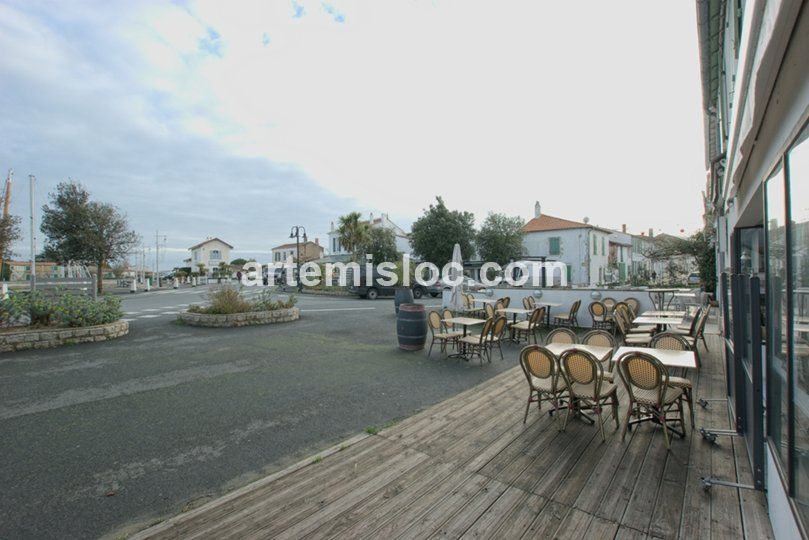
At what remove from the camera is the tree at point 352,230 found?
28266 mm

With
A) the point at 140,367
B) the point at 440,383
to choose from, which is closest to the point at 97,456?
the point at 140,367

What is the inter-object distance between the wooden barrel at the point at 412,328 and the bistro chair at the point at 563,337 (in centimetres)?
297

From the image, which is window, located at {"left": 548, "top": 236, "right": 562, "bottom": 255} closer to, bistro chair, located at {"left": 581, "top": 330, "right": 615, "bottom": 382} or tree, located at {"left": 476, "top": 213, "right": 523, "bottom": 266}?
tree, located at {"left": 476, "top": 213, "right": 523, "bottom": 266}

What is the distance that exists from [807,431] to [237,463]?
3.77 metres

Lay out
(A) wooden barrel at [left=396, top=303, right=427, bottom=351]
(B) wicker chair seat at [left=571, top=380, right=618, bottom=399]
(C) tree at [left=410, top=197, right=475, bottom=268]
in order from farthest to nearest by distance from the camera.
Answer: (C) tree at [left=410, top=197, right=475, bottom=268]
(A) wooden barrel at [left=396, top=303, right=427, bottom=351]
(B) wicker chair seat at [left=571, top=380, right=618, bottom=399]

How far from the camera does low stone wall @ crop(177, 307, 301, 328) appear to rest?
10.8 m

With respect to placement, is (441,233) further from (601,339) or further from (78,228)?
(601,339)

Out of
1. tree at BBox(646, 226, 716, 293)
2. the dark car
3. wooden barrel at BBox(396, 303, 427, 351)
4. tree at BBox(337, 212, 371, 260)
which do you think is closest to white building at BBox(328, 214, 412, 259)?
tree at BBox(337, 212, 371, 260)

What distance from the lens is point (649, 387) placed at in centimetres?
355

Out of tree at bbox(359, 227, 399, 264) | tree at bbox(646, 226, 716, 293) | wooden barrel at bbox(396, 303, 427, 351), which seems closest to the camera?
wooden barrel at bbox(396, 303, 427, 351)

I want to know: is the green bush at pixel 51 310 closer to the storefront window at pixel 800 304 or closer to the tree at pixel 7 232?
the tree at pixel 7 232

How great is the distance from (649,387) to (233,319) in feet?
34.6

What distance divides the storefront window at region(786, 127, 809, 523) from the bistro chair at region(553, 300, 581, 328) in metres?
8.67

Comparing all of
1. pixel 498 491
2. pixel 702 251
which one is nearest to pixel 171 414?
pixel 498 491
